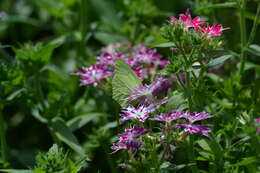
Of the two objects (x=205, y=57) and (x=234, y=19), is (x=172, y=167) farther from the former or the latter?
(x=234, y=19)

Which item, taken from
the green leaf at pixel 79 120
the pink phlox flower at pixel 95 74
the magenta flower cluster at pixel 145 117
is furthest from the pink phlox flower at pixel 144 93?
the green leaf at pixel 79 120

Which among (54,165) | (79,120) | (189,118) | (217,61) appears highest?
(217,61)

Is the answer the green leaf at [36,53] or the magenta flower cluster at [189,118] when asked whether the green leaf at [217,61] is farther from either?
the green leaf at [36,53]

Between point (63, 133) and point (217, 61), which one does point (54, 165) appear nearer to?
point (63, 133)

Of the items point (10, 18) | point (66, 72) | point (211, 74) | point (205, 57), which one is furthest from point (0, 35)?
point (205, 57)

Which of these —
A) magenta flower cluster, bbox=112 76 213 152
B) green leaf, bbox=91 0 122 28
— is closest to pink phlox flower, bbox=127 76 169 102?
magenta flower cluster, bbox=112 76 213 152

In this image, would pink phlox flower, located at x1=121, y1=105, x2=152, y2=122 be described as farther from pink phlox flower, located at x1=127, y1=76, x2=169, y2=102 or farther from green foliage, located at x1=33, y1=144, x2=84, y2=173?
green foliage, located at x1=33, y1=144, x2=84, y2=173

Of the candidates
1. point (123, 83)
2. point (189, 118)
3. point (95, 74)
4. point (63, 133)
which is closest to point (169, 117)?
point (189, 118)
